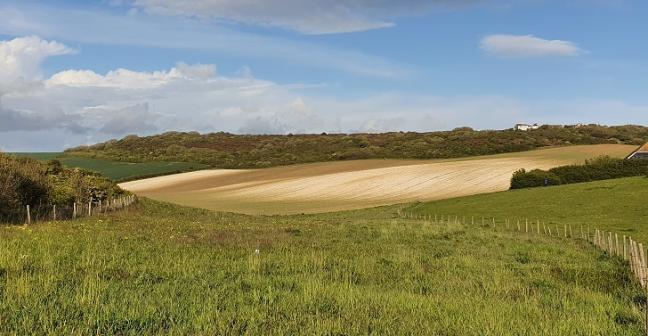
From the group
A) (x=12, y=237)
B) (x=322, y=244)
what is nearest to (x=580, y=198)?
(x=322, y=244)

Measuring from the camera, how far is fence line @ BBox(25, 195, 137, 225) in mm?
35362

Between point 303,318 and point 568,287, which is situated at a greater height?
point 303,318

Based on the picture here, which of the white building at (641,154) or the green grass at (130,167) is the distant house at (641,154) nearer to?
the white building at (641,154)

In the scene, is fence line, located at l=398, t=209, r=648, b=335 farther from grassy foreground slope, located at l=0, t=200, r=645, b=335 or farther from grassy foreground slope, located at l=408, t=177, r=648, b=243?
grassy foreground slope, located at l=408, t=177, r=648, b=243

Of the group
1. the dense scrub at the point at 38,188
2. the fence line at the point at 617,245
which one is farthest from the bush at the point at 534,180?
the dense scrub at the point at 38,188

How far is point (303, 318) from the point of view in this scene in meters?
11.4

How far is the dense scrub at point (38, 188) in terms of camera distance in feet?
113

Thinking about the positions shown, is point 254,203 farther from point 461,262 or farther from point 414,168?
point 461,262

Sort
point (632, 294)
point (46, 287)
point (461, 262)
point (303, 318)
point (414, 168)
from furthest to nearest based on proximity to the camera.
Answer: point (414, 168), point (461, 262), point (632, 294), point (46, 287), point (303, 318)

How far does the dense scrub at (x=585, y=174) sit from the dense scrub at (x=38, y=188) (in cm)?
5896

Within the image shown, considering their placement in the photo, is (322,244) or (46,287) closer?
(46,287)

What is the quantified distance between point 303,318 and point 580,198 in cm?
5620

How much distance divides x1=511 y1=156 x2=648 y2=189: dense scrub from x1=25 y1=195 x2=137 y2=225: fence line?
191ft

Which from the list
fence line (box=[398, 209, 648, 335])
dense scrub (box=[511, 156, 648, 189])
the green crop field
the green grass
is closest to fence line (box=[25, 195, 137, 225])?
the green crop field
